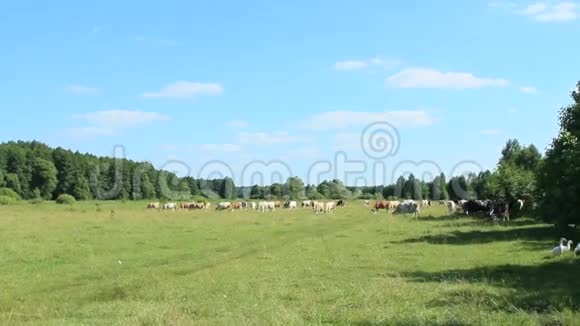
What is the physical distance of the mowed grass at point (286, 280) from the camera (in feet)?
39.5

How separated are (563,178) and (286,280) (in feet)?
63.4

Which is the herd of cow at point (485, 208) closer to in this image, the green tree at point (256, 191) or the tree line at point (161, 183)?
the tree line at point (161, 183)

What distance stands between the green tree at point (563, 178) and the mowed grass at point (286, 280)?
1347 mm

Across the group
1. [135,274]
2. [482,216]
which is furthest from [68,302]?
[482,216]

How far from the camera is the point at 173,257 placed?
2455 cm

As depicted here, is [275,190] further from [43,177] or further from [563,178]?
[563,178]

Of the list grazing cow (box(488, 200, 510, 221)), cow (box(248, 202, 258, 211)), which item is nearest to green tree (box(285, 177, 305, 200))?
cow (box(248, 202, 258, 211))

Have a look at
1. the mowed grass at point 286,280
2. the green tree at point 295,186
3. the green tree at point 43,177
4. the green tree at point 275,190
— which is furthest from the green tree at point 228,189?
the mowed grass at point 286,280

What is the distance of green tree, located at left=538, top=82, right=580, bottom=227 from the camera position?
2902 cm

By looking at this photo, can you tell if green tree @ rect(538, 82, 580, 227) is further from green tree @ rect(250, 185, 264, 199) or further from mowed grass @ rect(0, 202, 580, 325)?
green tree @ rect(250, 185, 264, 199)

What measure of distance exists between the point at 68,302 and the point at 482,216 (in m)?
43.2

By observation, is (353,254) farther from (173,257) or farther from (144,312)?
(144,312)

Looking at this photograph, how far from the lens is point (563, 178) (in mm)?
31078

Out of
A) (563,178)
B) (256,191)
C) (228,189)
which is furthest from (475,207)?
(228,189)
